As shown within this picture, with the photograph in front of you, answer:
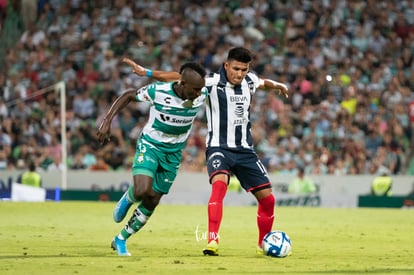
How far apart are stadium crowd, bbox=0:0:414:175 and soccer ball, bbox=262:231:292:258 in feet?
50.2

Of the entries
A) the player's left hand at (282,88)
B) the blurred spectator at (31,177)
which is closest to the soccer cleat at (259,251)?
the player's left hand at (282,88)

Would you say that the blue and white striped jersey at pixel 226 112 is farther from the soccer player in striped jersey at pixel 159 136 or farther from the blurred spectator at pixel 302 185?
the blurred spectator at pixel 302 185

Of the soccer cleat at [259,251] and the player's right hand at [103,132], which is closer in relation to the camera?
the player's right hand at [103,132]

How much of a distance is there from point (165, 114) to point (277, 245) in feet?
6.89

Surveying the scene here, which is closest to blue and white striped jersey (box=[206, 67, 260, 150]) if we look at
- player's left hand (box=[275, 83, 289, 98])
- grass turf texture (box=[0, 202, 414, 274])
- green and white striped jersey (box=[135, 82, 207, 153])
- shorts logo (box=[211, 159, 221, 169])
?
shorts logo (box=[211, 159, 221, 169])

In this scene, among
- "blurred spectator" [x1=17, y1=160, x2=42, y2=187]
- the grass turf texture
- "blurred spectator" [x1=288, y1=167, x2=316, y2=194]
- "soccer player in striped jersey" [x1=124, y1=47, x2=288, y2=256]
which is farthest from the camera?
"blurred spectator" [x1=17, y1=160, x2=42, y2=187]

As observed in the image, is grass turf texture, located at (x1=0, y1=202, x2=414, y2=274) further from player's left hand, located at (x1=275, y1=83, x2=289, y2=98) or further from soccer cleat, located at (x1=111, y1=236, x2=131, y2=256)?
player's left hand, located at (x1=275, y1=83, x2=289, y2=98)

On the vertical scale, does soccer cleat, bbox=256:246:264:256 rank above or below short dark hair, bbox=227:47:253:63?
below

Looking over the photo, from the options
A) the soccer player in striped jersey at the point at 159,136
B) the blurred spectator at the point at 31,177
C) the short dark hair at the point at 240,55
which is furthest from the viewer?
the blurred spectator at the point at 31,177

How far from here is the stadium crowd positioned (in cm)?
2981

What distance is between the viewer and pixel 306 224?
21.2 meters

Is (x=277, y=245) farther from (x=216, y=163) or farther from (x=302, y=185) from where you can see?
(x=302, y=185)

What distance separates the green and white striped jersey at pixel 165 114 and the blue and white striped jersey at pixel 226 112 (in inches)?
→ 12.5

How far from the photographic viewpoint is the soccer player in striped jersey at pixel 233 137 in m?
13.7
